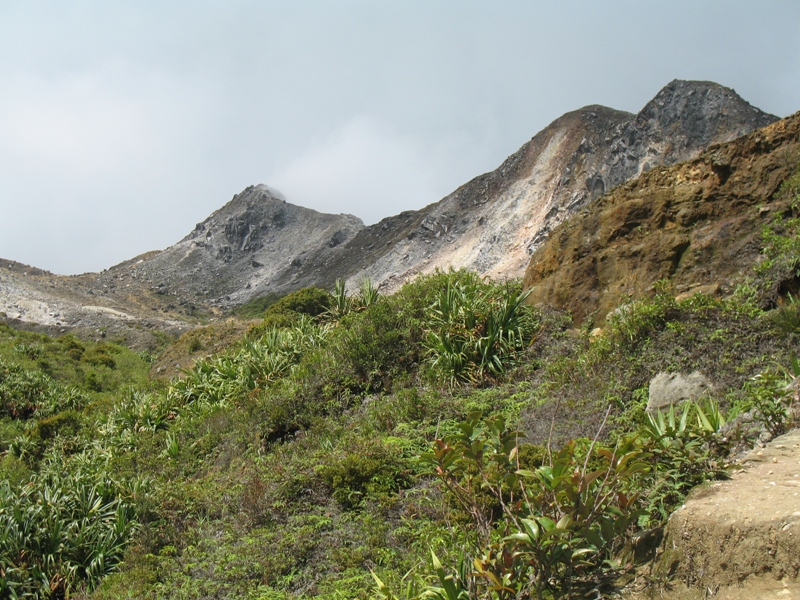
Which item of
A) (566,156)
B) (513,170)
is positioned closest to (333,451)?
(566,156)

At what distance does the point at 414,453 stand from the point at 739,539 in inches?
190

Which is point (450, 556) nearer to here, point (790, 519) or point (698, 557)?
point (698, 557)

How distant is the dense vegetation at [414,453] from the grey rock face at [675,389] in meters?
0.22

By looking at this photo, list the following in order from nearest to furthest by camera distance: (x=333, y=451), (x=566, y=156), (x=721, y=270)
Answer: (x=333, y=451), (x=721, y=270), (x=566, y=156)

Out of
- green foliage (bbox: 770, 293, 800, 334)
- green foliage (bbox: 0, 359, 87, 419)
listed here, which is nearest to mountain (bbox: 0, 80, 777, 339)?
green foliage (bbox: 770, 293, 800, 334)

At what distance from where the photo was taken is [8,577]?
715cm

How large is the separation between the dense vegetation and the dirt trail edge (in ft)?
0.91

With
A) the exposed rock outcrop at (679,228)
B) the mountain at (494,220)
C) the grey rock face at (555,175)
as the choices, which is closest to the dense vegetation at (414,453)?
the exposed rock outcrop at (679,228)

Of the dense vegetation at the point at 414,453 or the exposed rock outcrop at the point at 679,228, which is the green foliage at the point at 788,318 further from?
the exposed rock outcrop at the point at 679,228

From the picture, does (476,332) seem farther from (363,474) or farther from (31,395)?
(31,395)

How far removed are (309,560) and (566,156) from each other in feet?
113

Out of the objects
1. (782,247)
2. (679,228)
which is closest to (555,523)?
(782,247)

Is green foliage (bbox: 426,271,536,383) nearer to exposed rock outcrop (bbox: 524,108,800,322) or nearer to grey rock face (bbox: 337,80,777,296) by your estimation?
exposed rock outcrop (bbox: 524,108,800,322)

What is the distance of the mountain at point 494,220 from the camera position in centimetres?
2923
